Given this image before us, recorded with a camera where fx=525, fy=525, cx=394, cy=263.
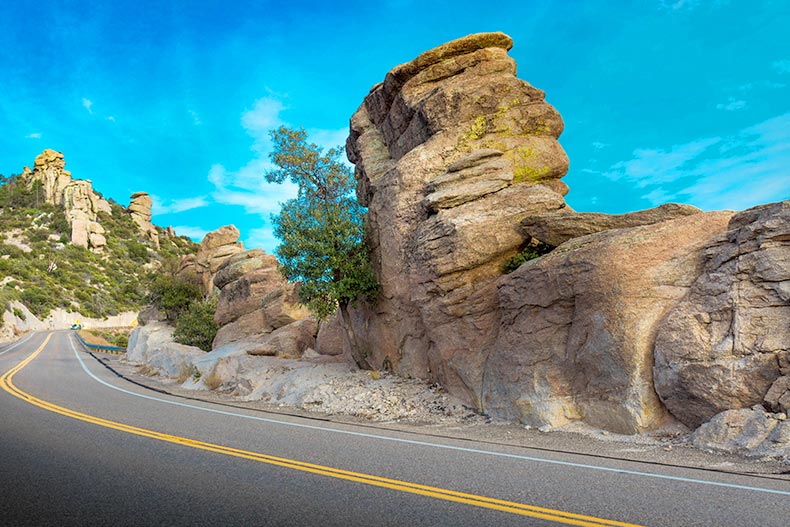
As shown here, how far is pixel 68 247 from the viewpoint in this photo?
93.9 m

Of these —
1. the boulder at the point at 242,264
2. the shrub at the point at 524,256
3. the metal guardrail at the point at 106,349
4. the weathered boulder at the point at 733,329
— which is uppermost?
the boulder at the point at 242,264

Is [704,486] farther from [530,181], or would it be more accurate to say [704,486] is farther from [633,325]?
[530,181]

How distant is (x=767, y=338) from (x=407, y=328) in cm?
985

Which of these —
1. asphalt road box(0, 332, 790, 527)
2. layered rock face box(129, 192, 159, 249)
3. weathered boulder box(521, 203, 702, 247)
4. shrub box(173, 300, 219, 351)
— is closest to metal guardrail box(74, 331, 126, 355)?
shrub box(173, 300, 219, 351)

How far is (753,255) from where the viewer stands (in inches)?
367

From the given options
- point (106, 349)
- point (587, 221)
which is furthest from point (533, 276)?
point (106, 349)

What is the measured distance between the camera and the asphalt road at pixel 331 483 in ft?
17.1

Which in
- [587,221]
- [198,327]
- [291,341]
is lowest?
[291,341]

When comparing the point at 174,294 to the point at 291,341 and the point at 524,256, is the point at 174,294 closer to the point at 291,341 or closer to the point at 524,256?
the point at 291,341

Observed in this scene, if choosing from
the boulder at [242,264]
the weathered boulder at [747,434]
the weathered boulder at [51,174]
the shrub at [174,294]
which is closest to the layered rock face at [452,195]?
the weathered boulder at [747,434]

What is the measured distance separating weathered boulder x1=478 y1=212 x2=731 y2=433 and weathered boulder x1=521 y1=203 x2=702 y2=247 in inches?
32.8

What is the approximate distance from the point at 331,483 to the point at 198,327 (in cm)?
3008

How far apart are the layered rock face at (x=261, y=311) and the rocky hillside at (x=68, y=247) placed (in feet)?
142

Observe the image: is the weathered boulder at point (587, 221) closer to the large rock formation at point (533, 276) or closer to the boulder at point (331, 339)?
the large rock formation at point (533, 276)
